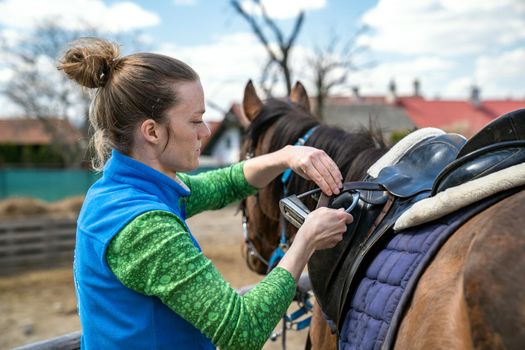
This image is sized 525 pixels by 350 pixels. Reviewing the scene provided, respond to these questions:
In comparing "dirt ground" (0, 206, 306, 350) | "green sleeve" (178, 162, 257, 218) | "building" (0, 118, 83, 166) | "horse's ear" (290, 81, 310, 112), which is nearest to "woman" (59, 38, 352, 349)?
"green sleeve" (178, 162, 257, 218)

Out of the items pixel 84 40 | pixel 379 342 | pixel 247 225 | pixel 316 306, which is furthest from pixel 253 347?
pixel 247 225

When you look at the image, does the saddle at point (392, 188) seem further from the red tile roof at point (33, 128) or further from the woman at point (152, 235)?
the red tile roof at point (33, 128)

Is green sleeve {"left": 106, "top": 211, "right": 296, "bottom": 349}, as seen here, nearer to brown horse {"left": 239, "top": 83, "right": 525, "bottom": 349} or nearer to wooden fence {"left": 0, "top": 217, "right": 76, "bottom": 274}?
brown horse {"left": 239, "top": 83, "right": 525, "bottom": 349}

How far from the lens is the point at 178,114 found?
1.50m

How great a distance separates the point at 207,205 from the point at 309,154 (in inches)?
25.2

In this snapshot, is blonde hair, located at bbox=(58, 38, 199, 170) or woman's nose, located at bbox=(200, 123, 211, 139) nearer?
blonde hair, located at bbox=(58, 38, 199, 170)

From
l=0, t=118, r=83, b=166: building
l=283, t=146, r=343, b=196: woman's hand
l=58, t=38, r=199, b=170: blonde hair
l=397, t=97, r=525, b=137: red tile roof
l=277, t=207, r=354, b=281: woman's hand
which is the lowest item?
l=0, t=118, r=83, b=166: building

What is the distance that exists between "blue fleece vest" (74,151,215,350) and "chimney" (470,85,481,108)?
4586cm

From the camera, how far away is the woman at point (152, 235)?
1.28 metres

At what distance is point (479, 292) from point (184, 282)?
733 mm

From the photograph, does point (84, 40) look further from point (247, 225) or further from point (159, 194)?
point (247, 225)

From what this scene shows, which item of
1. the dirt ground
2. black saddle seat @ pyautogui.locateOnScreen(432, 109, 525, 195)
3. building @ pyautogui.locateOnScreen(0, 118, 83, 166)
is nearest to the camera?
black saddle seat @ pyautogui.locateOnScreen(432, 109, 525, 195)

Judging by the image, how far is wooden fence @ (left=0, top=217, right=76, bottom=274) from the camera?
9461 millimetres

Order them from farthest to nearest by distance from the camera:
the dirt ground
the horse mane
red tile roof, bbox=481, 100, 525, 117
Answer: red tile roof, bbox=481, 100, 525, 117, the dirt ground, the horse mane
